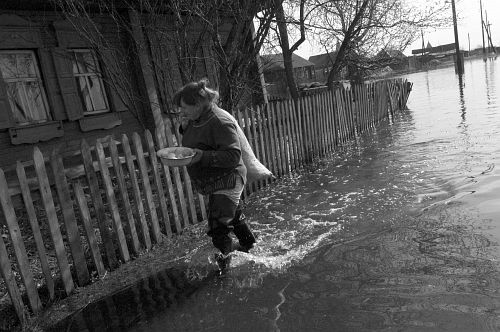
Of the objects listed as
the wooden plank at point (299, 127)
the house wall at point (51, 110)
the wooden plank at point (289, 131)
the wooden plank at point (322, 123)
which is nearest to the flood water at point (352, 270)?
the wooden plank at point (289, 131)

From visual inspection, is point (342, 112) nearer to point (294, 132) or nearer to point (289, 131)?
point (294, 132)

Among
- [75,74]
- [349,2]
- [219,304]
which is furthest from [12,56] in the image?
[349,2]

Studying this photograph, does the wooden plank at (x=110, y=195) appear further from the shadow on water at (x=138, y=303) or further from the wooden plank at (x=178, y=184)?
the wooden plank at (x=178, y=184)

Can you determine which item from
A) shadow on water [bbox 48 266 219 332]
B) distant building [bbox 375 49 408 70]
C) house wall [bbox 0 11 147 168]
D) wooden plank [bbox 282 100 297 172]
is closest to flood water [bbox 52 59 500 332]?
shadow on water [bbox 48 266 219 332]

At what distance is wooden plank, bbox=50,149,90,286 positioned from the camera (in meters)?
3.68

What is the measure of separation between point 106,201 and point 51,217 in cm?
220

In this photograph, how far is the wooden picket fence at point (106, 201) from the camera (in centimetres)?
340

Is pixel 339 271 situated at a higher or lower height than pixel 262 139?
lower

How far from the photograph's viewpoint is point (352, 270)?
11.4 feet

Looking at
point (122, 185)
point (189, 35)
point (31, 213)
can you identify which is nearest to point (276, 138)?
point (189, 35)

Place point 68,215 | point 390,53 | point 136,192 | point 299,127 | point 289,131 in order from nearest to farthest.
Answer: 1. point 68,215
2. point 136,192
3. point 289,131
4. point 299,127
5. point 390,53

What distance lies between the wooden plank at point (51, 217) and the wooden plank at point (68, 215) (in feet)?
0.33

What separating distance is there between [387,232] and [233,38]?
4.08 metres

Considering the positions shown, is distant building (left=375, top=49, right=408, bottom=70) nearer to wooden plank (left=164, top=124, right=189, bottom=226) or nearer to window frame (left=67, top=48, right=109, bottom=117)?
window frame (left=67, top=48, right=109, bottom=117)
